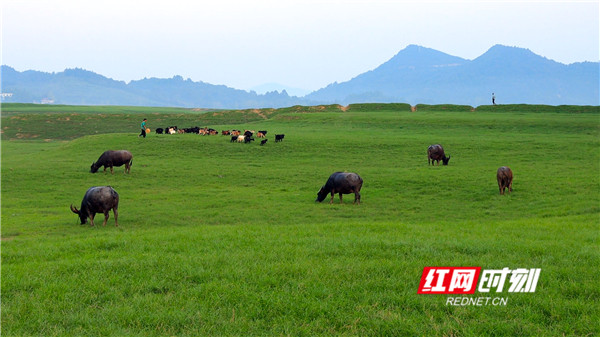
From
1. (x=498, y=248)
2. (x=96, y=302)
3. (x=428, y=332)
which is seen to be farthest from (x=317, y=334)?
(x=498, y=248)

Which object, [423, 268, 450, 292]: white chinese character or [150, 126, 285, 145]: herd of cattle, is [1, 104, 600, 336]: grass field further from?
[150, 126, 285, 145]: herd of cattle

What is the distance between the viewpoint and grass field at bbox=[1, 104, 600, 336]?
26.5ft

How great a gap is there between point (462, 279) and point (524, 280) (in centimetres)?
120

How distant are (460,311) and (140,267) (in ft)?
22.6

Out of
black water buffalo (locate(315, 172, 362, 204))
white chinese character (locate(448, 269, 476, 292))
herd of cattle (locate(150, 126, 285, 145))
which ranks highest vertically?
herd of cattle (locate(150, 126, 285, 145))

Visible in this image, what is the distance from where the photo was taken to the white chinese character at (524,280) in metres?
9.11

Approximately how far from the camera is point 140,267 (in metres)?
10.7

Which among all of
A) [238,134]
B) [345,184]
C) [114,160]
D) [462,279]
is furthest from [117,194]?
[238,134]

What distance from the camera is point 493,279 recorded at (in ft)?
31.6

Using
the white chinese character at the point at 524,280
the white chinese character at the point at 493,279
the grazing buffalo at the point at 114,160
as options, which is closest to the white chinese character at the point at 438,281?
the white chinese character at the point at 493,279

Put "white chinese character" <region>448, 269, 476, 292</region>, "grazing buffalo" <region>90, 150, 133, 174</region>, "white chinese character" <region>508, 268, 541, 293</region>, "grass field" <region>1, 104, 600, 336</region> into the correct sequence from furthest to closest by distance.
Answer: "grazing buffalo" <region>90, 150, 133, 174</region> → "white chinese character" <region>448, 269, 476, 292</region> → "white chinese character" <region>508, 268, 541, 293</region> → "grass field" <region>1, 104, 600, 336</region>

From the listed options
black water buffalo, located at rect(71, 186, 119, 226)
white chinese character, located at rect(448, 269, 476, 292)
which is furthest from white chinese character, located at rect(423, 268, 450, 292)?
black water buffalo, located at rect(71, 186, 119, 226)

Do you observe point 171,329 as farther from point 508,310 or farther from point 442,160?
point 442,160

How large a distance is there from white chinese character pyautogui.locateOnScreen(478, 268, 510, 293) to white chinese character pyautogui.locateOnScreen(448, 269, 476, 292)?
196 millimetres
